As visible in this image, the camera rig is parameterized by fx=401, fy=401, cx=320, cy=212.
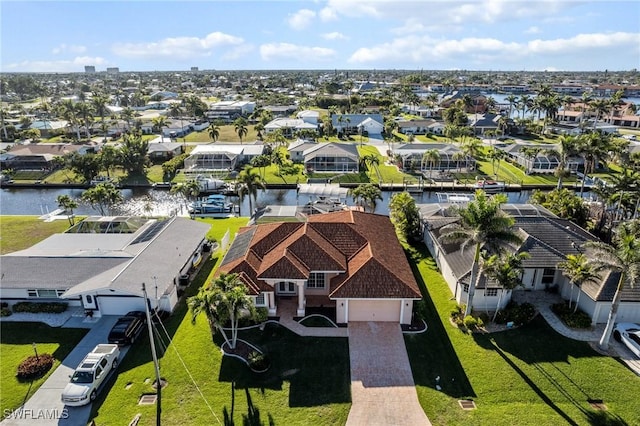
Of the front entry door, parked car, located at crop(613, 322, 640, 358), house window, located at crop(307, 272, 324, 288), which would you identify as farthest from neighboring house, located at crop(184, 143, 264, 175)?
parked car, located at crop(613, 322, 640, 358)

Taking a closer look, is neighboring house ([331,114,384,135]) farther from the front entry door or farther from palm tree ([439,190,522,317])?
palm tree ([439,190,522,317])

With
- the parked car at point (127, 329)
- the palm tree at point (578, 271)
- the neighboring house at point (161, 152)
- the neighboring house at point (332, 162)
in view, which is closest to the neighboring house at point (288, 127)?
the neighboring house at point (161, 152)

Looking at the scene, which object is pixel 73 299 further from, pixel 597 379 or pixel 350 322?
pixel 597 379

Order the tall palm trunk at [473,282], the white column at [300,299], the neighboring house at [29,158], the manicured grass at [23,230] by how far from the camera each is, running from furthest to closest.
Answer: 1. the neighboring house at [29,158]
2. the manicured grass at [23,230]
3. the white column at [300,299]
4. the tall palm trunk at [473,282]

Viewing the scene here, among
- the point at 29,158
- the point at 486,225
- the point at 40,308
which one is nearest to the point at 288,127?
the point at 29,158

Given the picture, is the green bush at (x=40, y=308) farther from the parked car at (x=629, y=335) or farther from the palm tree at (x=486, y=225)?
the parked car at (x=629, y=335)

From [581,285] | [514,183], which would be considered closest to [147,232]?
[581,285]
